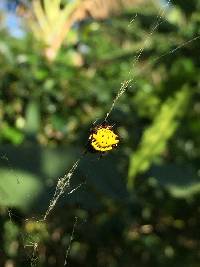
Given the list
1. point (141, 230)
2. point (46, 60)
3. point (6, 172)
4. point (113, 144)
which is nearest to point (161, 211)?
point (141, 230)

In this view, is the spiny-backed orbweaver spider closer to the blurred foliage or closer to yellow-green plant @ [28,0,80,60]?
the blurred foliage

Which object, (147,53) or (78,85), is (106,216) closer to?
(78,85)

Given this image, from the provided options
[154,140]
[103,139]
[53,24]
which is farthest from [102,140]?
[53,24]

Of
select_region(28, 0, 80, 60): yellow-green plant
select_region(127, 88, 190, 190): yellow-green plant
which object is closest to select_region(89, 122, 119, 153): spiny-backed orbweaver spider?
select_region(127, 88, 190, 190): yellow-green plant

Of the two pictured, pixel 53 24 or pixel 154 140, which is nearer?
pixel 154 140

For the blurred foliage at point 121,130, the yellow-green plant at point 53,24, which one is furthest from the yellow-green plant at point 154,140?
the yellow-green plant at point 53,24

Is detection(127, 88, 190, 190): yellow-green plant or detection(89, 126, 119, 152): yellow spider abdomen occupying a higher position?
detection(127, 88, 190, 190): yellow-green plant

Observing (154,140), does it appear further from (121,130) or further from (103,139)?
(103,139)

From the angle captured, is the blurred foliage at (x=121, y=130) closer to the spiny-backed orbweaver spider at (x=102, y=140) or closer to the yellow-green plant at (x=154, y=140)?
the yellow-green plant at (x=154, y=140)
